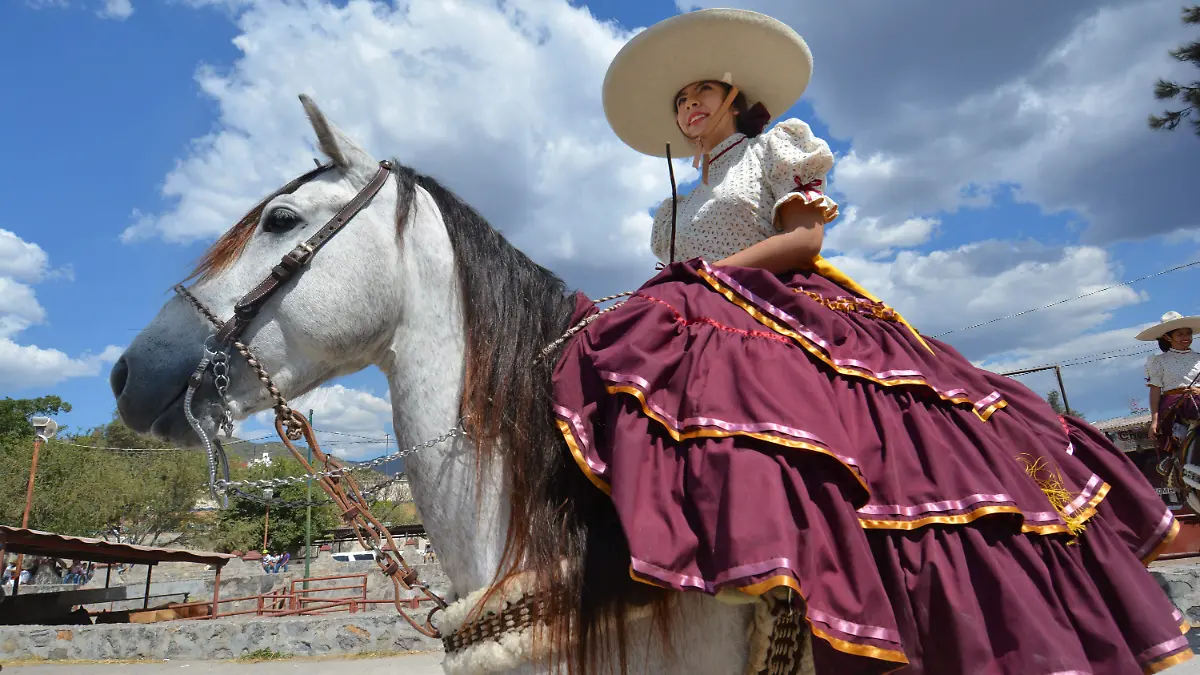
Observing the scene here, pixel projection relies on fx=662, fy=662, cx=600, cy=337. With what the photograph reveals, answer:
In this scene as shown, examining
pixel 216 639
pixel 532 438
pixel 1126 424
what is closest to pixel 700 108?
pixel 532 438

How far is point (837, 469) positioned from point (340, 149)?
158 cm

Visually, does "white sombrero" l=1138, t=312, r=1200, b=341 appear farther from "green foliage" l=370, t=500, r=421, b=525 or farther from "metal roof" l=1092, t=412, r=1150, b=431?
"metal roof" l=1092, t=412, r=1150, b=431

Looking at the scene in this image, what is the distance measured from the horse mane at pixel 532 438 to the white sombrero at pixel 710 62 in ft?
3.40

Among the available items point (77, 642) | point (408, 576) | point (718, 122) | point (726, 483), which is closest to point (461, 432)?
point (408, 576)

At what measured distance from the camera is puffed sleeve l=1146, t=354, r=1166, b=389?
630 centimetres

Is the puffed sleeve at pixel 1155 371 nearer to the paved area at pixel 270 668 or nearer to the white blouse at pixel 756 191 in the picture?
the white blouse at pixel 756 191

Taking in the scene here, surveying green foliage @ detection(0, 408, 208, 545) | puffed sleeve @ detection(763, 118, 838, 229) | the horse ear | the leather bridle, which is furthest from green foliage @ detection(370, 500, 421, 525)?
green foliage @ detection(0, 408, 208, 545)

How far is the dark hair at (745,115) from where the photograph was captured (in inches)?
97.7

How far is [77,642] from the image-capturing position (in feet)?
29.6

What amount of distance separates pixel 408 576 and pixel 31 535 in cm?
1336

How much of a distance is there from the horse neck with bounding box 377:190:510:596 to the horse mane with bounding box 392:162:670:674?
4cm

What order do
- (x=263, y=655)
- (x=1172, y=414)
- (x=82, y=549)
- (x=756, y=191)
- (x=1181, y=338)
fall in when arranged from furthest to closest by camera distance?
(x=82, y=549) → (x=263, y=655) → (x=1181, y=338) → (x=1172, y=414) → (x=756, y=191)

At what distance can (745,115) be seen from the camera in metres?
2.51

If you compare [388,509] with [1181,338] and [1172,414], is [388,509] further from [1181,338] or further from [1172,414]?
[1181,338]
